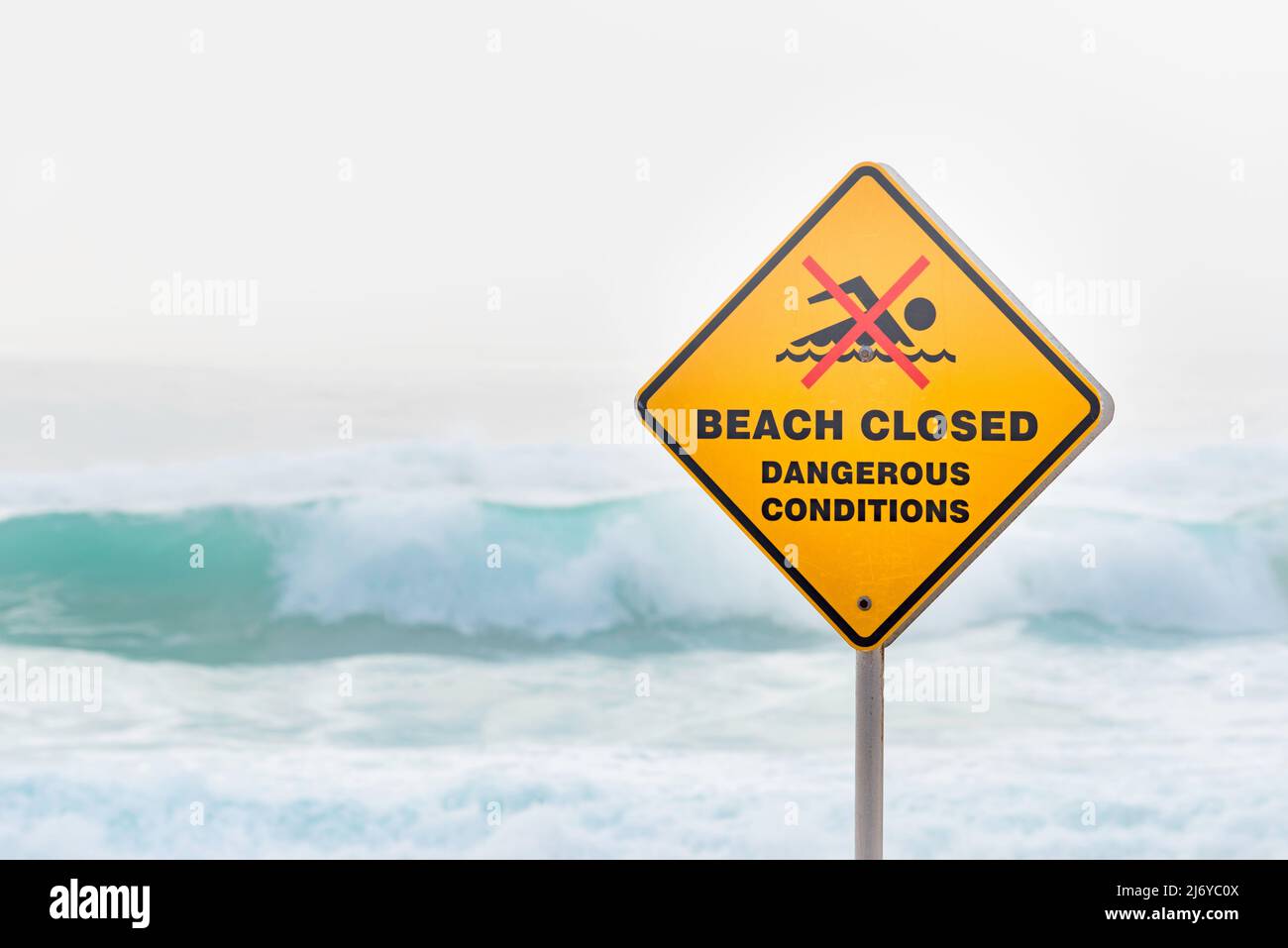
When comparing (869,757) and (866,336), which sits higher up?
(866,336)

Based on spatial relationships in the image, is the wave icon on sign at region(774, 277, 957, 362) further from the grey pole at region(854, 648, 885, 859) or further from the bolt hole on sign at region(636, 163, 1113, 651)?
the grey pole at region(854, 648, 885, 859)

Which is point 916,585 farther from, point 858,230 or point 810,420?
point 858,230

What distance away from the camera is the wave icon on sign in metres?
2.68

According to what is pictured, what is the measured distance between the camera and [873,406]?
269 centimetres

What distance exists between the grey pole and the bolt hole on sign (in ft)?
0.27

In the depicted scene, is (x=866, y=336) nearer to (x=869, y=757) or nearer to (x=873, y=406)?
(x=873, y=406)

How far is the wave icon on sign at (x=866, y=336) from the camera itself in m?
2.68

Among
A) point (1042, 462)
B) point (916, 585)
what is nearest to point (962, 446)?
point (1042, 462)

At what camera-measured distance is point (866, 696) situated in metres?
2.68

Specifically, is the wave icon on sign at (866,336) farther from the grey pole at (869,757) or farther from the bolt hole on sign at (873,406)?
the grey pole at (869,757)

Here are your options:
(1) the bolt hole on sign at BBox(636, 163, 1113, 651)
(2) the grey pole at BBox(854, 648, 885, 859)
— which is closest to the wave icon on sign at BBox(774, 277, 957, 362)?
(1) the bolt hole on sign at BBox(636, 163, 1113, 651)

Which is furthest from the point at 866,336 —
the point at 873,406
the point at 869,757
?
the point at 869,757

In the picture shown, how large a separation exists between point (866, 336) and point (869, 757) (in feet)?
3.40

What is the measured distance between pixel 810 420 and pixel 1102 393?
2.27 ft
